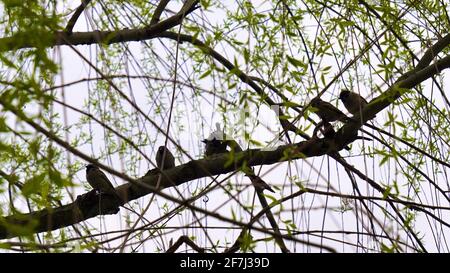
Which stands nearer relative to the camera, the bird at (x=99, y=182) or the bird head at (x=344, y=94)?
the bird at (x=99, y=182)

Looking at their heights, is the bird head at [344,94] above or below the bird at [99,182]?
above

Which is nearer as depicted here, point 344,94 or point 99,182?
point 99,182

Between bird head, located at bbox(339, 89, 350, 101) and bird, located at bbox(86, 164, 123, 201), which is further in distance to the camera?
bird head, located at bbox(339, 89, 350, 101)

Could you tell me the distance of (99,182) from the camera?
2.33 metres

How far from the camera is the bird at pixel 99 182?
2.12 m

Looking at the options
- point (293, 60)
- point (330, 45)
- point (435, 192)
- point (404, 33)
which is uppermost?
point (404, 33)

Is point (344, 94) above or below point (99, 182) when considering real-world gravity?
above

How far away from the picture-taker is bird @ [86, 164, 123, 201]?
2.12m

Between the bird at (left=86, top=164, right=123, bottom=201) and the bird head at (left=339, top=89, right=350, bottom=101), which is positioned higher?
the bird head at (left=339, top=89, right=350, bottom=101)
